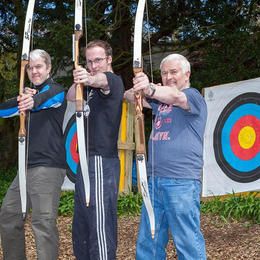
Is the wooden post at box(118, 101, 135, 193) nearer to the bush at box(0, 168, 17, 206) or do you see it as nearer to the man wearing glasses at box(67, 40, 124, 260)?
the bush at box(0, 168, 17, 206)

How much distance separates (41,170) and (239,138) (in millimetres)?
3651

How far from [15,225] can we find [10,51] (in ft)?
25.2

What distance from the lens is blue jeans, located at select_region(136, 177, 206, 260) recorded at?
3.20m

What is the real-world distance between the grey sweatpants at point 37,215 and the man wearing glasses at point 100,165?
6.6 inches

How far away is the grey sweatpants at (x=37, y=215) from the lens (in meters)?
3.61

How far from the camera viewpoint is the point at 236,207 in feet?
19.5

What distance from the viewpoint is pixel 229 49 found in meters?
7.39

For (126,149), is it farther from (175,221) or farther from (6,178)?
(175,221)

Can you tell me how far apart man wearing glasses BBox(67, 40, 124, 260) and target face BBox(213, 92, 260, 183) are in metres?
3.35

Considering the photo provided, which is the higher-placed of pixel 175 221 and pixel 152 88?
pixel 152 88

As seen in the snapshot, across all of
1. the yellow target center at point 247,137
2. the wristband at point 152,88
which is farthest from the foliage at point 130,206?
the wristband at point 152,88

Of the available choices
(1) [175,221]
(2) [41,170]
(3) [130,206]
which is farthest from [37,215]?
(3) [130,206]

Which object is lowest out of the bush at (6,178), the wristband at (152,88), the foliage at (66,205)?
the foliage at (66,205)

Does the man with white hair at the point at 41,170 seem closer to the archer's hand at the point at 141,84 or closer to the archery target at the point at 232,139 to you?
the archer's hand at the point at 141,84
